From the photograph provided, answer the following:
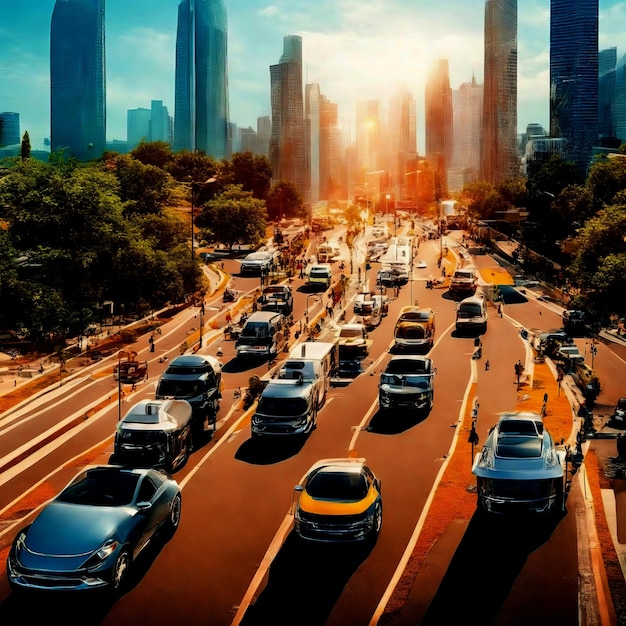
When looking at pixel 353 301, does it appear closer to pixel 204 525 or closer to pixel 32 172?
pixel 32 172

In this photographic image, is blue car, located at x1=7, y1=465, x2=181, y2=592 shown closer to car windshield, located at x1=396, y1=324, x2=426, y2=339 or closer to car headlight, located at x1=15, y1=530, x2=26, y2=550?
car headlight, located at x1=15, y1=530, x2=26, y2=550

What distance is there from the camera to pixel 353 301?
56.6m

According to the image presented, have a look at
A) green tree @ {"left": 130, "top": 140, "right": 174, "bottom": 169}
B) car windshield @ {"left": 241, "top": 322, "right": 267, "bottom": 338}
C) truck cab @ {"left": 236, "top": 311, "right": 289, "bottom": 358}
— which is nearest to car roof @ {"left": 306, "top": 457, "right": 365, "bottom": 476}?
truck cab @ {"left": 236, "top": 311, "right": 289, "bottom": 358}

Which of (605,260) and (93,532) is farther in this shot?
(605,260)

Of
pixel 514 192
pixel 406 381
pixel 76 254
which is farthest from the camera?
pixel 514 192

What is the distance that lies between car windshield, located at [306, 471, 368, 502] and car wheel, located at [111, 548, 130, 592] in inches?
163

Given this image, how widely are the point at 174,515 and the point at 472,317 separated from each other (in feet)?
103

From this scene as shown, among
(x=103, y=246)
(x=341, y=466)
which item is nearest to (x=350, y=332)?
(x=103, y=246)

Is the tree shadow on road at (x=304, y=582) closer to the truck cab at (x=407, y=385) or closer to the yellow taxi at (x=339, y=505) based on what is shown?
the yellow taxi at (x=339, y=505)

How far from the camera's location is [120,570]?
14.6 metres

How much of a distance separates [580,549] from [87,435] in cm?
1706

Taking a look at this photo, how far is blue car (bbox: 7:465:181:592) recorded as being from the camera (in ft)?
45.0

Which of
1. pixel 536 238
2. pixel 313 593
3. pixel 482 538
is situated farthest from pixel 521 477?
pixel 536 238

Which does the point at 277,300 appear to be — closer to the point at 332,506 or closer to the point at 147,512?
the point at 332,506
